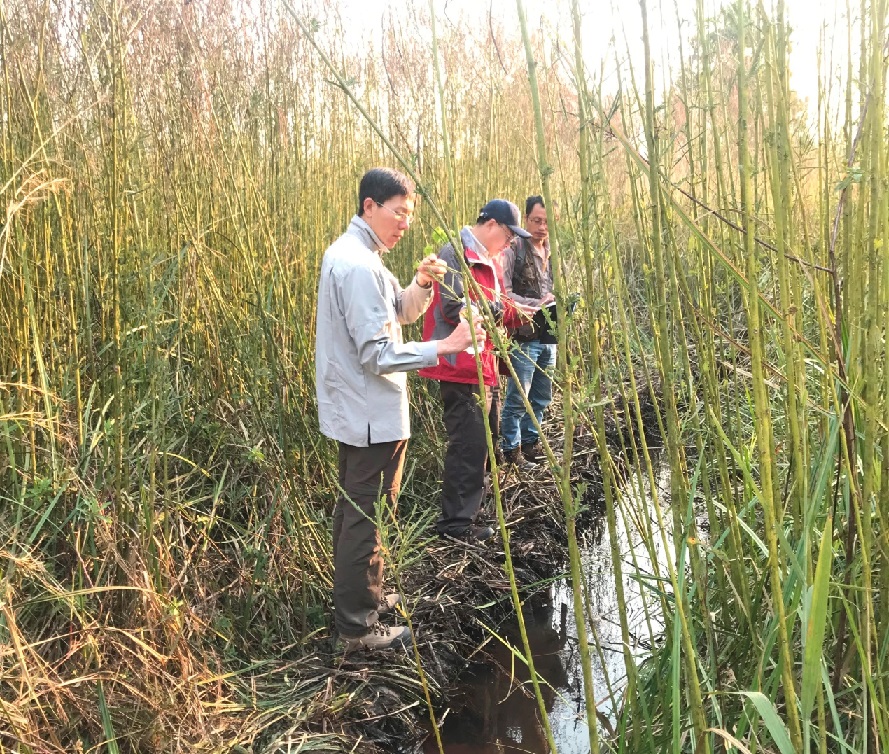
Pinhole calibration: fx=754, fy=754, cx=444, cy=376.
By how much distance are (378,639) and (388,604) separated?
15 centimetres

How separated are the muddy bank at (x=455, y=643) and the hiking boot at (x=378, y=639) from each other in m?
0.03

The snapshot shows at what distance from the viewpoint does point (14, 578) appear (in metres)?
1.60

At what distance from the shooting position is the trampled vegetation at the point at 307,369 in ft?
3.00

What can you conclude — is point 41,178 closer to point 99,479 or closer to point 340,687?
point 99,479

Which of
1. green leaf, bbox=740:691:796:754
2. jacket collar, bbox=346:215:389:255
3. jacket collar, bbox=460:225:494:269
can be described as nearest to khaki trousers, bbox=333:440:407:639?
jacket collar, bbox=346:215:389:255

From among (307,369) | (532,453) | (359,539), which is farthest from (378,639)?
(532,453)

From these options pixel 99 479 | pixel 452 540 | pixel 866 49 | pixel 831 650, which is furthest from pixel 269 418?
pixel 866 49

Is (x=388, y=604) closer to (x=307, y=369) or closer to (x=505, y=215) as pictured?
(x=307, y=369)

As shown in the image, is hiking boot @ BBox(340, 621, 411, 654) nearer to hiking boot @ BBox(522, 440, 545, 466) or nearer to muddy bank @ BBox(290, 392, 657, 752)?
muddy bank @ BBox(290, 392, 657, 752)

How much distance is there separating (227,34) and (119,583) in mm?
1702

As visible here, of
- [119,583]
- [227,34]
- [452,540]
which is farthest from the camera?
[452,540]

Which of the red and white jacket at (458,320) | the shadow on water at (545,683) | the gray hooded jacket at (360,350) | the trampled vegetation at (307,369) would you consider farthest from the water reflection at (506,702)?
the red and white jacket at (458,320)

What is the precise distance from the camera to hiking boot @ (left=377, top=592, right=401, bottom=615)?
2.27 metres

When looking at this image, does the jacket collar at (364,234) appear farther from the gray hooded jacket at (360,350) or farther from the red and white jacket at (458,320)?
the red and white jacket at (458,320)
